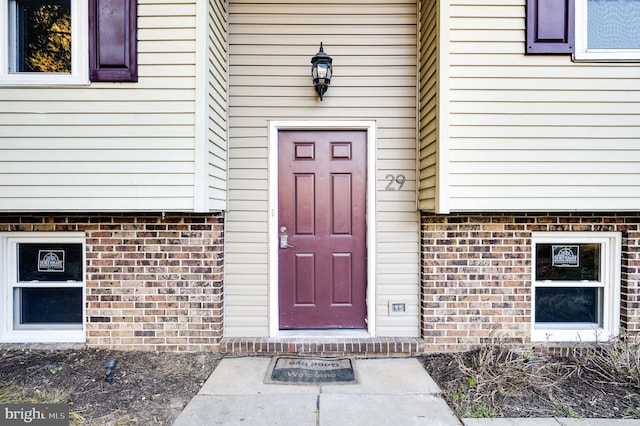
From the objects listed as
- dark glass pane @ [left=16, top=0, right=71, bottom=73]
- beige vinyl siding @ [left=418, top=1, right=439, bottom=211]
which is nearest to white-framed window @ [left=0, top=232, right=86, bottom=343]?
dark glass pane @ [left=16, top=0, right=71, bottom=73]

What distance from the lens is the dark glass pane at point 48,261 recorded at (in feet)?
10.6

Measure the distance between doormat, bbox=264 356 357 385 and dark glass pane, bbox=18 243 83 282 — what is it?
2.01m

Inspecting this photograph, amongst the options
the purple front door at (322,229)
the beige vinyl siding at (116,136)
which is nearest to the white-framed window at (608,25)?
the purple front door at (322,229)

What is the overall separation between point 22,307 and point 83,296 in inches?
25.0

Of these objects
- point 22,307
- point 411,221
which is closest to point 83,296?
point 22,307

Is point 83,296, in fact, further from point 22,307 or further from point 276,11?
point 276,11

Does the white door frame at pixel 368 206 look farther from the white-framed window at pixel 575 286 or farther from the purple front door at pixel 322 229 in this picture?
the white-framed window at pixel 575 286

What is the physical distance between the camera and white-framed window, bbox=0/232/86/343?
125 inches

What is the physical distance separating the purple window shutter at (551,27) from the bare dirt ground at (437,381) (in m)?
2.46

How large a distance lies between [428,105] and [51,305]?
3.86 m

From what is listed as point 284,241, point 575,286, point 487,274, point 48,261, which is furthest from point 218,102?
point 575,286

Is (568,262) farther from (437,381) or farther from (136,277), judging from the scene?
(136,277)

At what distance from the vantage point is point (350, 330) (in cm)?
339

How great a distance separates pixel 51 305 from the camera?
3264 mm
